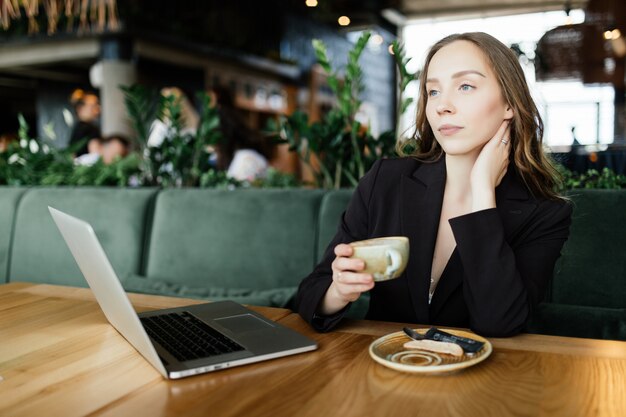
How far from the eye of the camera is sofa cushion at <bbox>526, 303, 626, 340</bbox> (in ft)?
5.63

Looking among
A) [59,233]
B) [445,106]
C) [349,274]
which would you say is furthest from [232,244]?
[349,274]

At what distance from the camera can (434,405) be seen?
2.58 feet

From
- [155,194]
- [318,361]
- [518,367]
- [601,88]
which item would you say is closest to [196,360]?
[318,361]

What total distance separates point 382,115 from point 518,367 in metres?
10.6

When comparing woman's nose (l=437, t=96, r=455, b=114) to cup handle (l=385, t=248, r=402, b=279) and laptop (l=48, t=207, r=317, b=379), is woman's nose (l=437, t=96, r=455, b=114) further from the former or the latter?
laptop (l=48, t=207, r=317, b=379)

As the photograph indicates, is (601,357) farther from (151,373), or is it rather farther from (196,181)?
(196,181)

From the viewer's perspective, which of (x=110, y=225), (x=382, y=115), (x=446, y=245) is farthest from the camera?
(x=382, y=115)

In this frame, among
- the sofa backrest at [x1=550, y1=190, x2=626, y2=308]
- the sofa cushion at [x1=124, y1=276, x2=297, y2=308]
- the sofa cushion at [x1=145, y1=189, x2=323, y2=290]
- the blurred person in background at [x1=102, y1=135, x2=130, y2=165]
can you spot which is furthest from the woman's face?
the blurred person in background at [x1=102, y1=135, x2=130, y2=165]

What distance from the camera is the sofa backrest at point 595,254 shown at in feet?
5.98

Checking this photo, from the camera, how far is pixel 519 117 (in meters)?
1.39

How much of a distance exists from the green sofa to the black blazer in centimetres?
50

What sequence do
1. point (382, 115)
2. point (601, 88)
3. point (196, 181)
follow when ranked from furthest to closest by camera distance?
point (382, 115), point (601, 88), point (196, 181)

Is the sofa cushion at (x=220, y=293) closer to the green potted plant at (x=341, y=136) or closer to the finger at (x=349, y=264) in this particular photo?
the green potted plant at (x=341, y=136)

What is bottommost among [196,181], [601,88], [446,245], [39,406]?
[39,406]
